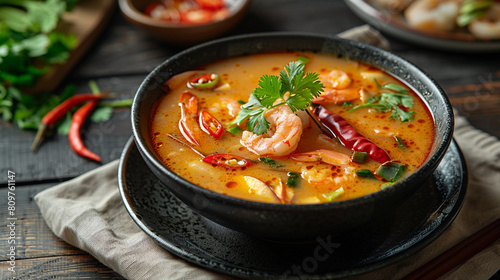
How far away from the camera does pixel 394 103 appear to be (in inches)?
97.9

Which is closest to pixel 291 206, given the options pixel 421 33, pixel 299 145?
pixel 299 145

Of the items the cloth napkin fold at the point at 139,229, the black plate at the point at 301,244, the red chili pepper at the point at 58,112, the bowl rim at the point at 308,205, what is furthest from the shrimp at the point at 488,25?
the red chili pepper at the point at 58,112

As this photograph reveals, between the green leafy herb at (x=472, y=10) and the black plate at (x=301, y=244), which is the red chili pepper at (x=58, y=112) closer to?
the black plate at (x=301, y=244)

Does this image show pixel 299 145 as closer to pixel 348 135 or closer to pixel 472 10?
pixel 348 135

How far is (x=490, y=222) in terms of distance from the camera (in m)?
2.32

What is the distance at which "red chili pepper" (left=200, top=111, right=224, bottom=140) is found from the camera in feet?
7.63

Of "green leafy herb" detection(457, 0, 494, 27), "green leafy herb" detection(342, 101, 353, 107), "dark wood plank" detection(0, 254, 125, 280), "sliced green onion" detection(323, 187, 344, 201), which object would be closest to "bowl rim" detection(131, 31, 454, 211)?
"sliced green onion" detection(323, 187, 344, 201)

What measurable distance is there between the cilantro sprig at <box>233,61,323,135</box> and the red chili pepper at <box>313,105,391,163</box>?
0.45ft

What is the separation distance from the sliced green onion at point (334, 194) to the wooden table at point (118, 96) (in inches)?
38.3

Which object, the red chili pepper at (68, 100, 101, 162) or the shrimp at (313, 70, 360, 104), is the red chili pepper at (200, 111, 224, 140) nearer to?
the shrimp at (313, 70, 360, 104)

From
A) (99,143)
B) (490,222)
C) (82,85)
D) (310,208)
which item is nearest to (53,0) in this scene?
(82,85)

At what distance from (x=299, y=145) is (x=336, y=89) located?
19.4 inches

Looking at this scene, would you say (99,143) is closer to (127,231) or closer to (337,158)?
(127,231)

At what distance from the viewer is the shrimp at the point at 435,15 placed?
385cm
